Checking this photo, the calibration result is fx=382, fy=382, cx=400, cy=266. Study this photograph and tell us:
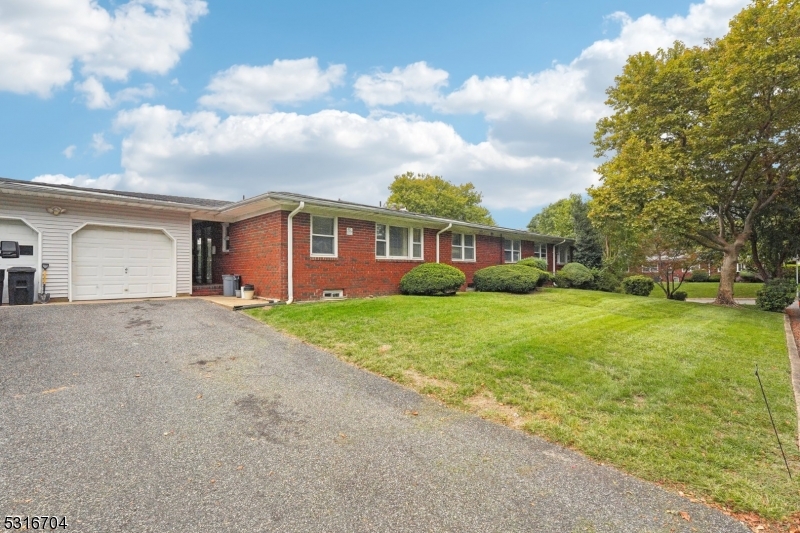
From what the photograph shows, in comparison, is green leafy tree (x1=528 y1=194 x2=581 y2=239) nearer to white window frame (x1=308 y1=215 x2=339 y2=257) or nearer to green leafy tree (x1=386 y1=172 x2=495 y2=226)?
green leafy tree (x1=386 y1=172 x2=495 y2=226)

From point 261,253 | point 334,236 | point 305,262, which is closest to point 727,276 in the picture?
point 334,236

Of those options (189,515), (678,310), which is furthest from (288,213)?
(678,310)

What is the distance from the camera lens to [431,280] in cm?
1250

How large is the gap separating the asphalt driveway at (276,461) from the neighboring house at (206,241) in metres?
5.68

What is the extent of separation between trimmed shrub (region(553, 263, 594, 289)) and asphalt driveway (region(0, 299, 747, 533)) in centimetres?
1677

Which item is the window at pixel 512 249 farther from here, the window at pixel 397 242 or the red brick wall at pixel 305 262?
the window at pixel 397 242

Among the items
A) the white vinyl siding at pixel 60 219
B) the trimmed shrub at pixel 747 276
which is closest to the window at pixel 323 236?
the white vinyl siding at pixel 60 219

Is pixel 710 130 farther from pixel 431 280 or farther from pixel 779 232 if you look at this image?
pixel 431 280

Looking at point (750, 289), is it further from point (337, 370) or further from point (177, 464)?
point (177, 464)

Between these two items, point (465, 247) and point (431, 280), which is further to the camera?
point (465, 247)

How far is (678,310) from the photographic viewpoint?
40.4ft

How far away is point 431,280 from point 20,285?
427 inches

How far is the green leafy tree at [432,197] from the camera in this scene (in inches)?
1529

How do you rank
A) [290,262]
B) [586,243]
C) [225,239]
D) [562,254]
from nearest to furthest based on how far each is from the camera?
[290,262] < [225,239] < [586,243] < [562,254]
